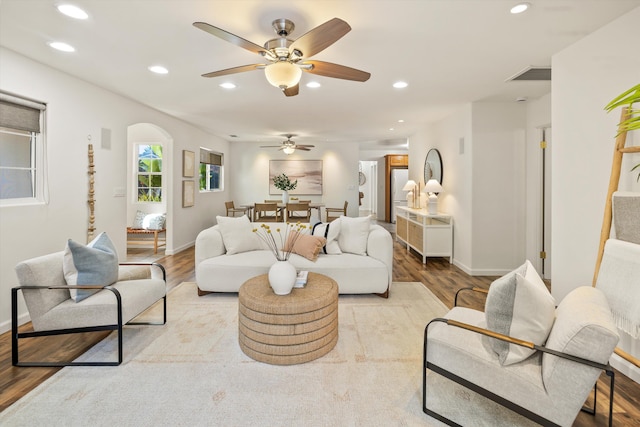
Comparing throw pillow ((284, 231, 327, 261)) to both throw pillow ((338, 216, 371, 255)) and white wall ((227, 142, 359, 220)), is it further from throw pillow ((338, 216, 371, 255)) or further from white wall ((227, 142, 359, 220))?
white wall ((227, 142, 359, 220))

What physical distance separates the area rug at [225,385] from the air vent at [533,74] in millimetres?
2913

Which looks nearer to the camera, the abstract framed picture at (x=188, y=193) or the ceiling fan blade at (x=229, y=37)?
the ceiling fan blade at (x=229, y=37)

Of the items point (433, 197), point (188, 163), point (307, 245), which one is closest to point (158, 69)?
point (307, 245)

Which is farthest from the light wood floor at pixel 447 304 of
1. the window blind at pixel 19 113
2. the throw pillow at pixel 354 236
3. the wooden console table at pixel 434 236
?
the window blind at pixel 19 113

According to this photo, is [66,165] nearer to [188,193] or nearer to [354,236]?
[188,193]

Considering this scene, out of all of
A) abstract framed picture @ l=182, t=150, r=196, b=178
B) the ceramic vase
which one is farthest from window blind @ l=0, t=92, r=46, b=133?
abstract framed picture @ l=182, t=150, r=196, b=178

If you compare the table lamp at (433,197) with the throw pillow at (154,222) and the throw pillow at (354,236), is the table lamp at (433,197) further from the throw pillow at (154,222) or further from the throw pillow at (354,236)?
the throw pillow at (154,222)

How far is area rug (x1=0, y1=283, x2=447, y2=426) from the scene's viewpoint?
5.69 ft

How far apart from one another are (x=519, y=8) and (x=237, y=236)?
3.40 metres

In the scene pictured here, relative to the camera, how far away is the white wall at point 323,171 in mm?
8953

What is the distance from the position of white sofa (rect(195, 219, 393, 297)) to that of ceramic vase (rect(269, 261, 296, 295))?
1102 mm

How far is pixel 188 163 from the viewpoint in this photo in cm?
653

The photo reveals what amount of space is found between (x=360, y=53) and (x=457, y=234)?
3.43 m

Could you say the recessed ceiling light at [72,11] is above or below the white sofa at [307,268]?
above
